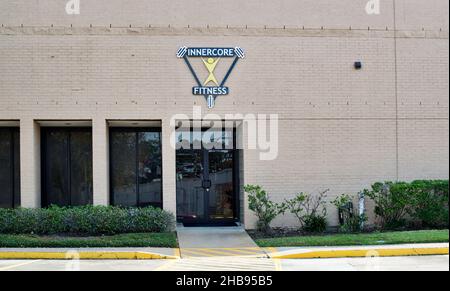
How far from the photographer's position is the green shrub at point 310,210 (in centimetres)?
1655

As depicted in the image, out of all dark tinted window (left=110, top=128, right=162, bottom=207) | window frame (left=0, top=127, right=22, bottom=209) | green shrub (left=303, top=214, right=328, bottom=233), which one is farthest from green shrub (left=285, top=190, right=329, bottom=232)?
window frame (left=0, top=127, right=22, bottom=209)

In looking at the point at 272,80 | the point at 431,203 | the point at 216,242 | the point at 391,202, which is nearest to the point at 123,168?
the point at 216,242

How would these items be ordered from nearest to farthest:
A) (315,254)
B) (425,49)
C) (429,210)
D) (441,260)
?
1. (441,260)
2. (315,254)
3. (429,210)
4. (425,49)

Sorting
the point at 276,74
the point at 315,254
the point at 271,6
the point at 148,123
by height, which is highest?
the point at 271,6

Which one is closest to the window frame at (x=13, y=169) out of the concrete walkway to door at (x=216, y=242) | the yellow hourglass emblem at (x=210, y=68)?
the concrete walkway to door at (x=216, y=242)

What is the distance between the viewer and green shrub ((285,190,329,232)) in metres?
16.5

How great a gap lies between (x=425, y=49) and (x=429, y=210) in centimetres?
490

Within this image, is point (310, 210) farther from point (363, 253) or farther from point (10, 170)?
point (10, 170)

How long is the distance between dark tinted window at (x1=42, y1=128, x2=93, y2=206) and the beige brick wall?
1.16 meters

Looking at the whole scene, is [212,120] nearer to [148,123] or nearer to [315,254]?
[148,123]

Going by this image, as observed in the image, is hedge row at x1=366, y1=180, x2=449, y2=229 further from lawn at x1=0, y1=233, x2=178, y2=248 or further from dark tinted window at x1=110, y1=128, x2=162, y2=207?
dark tinted window at x1=110, y1=128, x2=162, y2=207

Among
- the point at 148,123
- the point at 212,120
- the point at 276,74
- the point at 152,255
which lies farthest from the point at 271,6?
the point at 152,255

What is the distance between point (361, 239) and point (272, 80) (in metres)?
5.49

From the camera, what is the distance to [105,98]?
55.7 feet
